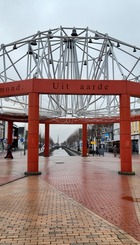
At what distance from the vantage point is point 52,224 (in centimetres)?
639

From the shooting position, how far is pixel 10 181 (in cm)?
1365

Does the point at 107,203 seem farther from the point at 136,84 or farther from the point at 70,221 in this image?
the point at 136,84

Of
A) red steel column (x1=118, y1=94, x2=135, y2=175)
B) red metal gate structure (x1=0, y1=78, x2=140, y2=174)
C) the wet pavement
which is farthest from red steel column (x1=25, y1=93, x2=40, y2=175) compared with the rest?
red steel column (x1=118, y1=94, x2=135, y2=175)

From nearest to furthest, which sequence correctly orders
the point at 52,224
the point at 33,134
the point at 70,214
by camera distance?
the point at 52,224 → the point at 70,214 → the point at 33,134

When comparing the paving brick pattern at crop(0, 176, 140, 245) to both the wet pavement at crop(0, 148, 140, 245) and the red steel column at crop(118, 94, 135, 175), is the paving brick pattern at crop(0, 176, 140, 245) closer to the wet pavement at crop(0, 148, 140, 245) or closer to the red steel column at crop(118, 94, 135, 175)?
the wet pavement at crop(0, 148, 140, 245)

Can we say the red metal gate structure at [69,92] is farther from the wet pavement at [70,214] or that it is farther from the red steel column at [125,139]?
the wet pavement at [70,214]

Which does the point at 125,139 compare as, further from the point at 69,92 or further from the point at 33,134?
the point at 33,134

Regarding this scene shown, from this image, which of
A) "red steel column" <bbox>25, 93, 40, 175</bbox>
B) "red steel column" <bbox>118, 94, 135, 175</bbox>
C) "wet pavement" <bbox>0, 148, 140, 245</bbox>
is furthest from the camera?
"red steel column" <bbox>118, 94, 135, 175</bbox>

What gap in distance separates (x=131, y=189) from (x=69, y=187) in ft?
8.28

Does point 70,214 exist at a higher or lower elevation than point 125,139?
lower

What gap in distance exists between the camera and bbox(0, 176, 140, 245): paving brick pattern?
534cm

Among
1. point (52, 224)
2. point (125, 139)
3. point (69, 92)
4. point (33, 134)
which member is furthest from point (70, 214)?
point (69, 92)

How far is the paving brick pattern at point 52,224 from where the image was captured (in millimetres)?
5344

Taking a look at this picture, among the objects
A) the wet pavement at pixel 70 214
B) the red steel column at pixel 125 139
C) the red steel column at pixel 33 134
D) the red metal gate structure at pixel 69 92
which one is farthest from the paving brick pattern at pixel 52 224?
the red steel column at pixel 125 139
